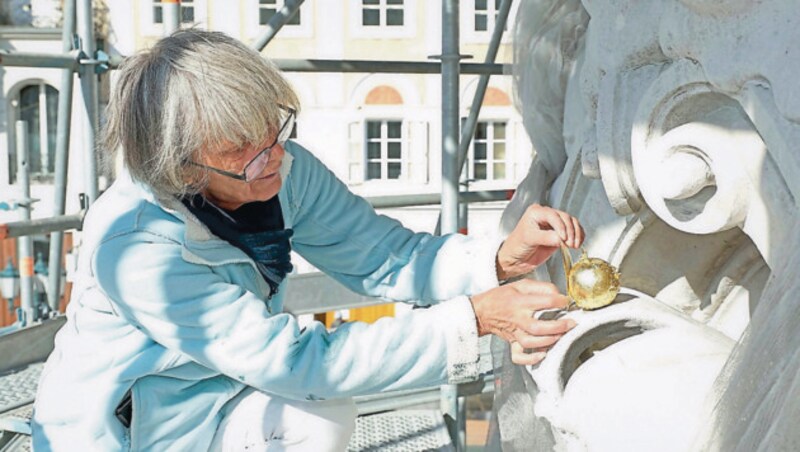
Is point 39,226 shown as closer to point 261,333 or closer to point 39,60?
point 39,60

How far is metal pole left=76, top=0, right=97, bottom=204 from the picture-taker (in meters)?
2.84

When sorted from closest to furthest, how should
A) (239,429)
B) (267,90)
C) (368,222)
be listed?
1. (267,90)
2. (239,429)
3. (368,222)

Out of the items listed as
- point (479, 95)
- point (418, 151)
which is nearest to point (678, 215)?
point (479, 95)

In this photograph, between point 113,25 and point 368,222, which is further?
point 113,25

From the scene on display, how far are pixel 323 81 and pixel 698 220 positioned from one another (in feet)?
39.7

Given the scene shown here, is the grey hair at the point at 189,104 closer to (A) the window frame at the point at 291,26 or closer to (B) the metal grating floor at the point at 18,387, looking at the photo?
(B) the metal grating floor at the point at 18,387

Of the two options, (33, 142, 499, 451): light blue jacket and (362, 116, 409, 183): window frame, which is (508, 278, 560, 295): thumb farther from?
(362, 116, 409, 183): window frame

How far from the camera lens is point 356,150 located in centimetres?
1354

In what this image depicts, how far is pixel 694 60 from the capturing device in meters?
1.38

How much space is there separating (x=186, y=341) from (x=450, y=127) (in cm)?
147

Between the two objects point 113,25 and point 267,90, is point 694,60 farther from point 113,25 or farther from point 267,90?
point 113,25

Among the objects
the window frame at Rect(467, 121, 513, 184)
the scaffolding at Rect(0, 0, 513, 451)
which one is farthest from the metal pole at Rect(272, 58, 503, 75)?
the window frame at Rect(467, 121, 513, 184)

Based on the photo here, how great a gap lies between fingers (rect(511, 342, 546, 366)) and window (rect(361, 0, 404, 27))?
39.6 ft

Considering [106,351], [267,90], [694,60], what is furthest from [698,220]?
[106,351]
